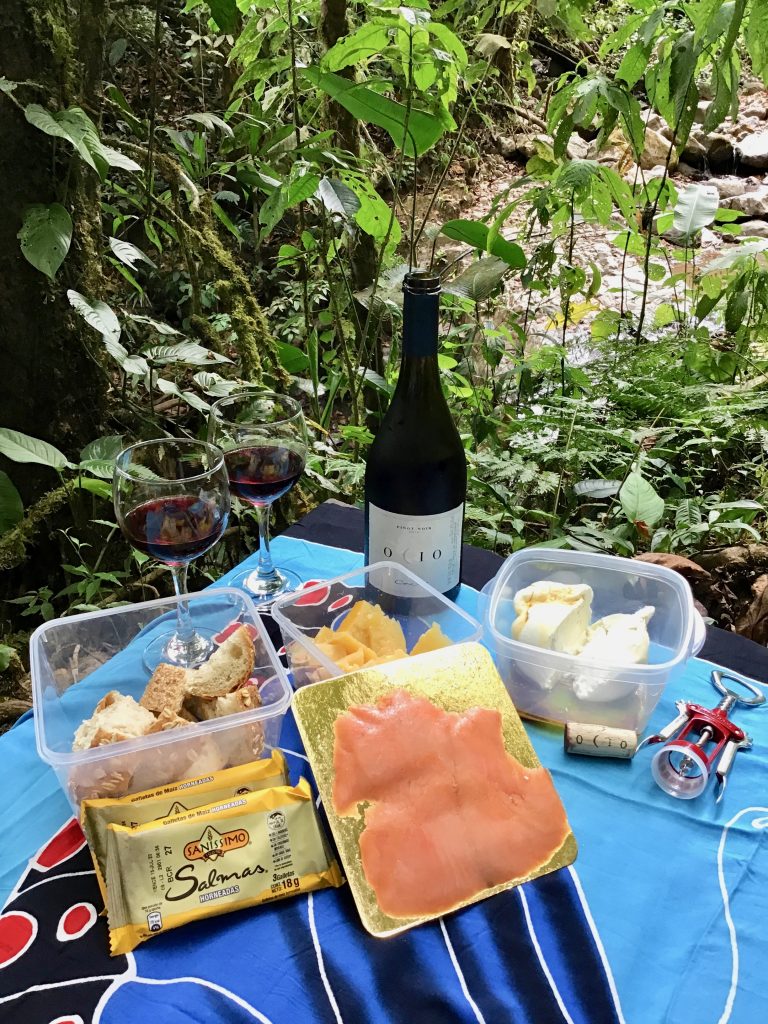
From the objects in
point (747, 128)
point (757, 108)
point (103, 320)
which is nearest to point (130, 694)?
point (103, 320)

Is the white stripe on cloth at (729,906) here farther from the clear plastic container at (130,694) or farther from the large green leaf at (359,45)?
the large green leaf at (359,45)

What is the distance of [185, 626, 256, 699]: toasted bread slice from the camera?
0.63m

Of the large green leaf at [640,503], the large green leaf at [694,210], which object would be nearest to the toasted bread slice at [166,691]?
the large green leaf at [640,503]

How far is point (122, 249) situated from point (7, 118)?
0.79 ft

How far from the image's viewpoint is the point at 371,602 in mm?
791

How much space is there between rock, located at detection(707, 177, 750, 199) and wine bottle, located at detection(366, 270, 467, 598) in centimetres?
419

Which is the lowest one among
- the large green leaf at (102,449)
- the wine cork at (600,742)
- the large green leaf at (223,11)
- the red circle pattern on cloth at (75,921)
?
the red circle pattern on cloth at (75,921)

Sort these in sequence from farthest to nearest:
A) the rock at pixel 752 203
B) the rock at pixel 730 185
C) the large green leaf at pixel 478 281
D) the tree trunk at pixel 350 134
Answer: the rock at pixel 730 185 < the rock at pixel 752 203 < the tree trunk at pixel 350 134 < the large green leaf at pixel 478 281

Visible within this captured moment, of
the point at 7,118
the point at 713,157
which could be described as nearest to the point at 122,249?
the point at 7,118

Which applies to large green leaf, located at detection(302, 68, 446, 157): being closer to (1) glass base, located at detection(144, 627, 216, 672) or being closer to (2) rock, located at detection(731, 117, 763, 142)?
(1) glass base, located at detection(144, 627, 216, 672)

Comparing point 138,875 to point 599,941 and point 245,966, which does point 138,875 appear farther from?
point 599,941

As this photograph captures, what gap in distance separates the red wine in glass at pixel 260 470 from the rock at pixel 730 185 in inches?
170

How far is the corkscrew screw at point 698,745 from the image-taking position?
0.65 meters

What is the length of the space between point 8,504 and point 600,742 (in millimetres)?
930
